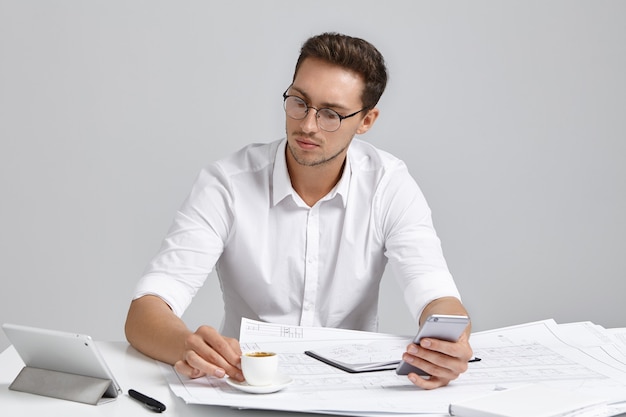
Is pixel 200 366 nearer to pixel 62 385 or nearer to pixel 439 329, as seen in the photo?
pixel 62 385

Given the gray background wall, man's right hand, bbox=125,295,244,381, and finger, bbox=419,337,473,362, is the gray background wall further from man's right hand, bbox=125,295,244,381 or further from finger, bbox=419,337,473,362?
finger, bbox=419,337,473,362

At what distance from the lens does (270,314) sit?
2256mm

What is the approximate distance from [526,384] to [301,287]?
2.97ft

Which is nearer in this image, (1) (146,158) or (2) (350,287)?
(2) (350,287)

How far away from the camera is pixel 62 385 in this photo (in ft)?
4.47

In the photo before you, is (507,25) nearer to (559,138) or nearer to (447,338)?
(559,138)

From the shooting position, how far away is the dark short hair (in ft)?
7.06

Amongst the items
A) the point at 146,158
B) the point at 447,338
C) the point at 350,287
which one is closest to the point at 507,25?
the point at 146,158

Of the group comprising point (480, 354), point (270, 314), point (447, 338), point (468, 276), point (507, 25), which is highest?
point (507, 25)

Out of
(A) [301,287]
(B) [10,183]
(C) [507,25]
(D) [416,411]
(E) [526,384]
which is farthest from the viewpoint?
(C) [507,25]

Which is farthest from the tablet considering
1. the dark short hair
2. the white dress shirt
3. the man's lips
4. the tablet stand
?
the dark short hair

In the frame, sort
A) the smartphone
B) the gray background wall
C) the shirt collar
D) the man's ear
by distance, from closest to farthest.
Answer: the smartphone < the shirt collar < the man's ear < the gray background wall

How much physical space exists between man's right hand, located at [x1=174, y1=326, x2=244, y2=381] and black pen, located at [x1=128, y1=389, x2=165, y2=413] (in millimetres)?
126

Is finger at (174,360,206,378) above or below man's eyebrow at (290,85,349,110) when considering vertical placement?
below
